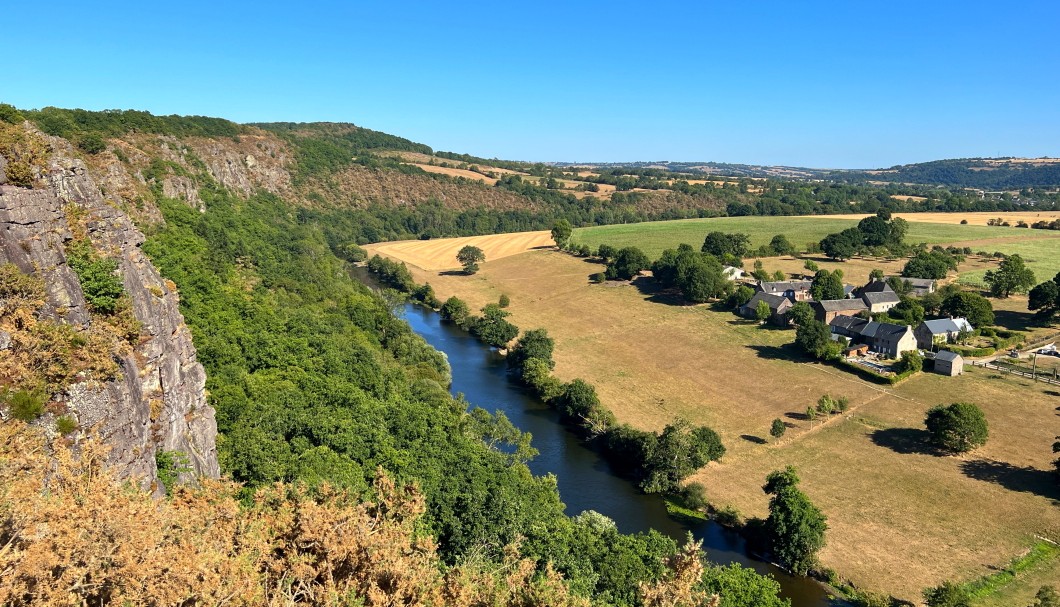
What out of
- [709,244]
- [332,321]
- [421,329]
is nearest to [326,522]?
[332,321]

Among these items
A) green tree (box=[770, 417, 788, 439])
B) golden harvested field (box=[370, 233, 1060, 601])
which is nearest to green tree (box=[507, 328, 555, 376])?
golden harvested field (box=[370, 233, 1060, 601])

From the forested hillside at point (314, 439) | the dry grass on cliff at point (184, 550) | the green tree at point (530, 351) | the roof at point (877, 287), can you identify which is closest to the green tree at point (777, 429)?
the forested hillside at point (314, 439)

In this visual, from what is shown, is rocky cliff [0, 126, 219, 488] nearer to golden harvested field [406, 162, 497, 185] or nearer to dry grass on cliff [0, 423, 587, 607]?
dry grass on cliff [0, 423, 587, 607]

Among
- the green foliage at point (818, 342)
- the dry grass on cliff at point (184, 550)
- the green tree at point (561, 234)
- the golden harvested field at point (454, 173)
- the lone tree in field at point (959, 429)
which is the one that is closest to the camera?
the dry grass on cliff at point (184, 550)

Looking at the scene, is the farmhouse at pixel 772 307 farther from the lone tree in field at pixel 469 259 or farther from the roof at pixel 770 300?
the lone tree in field at pixel 469 259

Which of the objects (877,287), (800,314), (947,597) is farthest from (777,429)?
(877,287)
